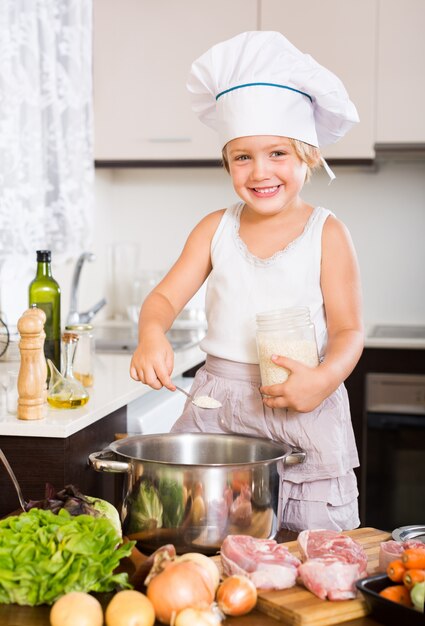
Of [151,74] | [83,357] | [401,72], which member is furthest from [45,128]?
[401,72]

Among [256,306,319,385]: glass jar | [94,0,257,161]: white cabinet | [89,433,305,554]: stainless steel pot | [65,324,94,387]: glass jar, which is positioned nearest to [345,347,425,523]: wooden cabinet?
[94,0,257,161]: white cabinet

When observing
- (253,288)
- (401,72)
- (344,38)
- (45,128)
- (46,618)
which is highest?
(344,38)

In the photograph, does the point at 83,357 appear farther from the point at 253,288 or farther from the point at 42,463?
the point at 253,288

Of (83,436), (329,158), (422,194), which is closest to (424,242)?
(422,194)

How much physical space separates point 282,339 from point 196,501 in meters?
0.30

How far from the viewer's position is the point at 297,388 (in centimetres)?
114

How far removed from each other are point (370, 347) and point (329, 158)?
0.67 m

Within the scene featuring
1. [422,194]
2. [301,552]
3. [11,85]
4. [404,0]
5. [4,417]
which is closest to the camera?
[301,552]

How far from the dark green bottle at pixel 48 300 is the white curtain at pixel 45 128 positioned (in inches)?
14.3

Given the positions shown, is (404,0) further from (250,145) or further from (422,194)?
(250,145)

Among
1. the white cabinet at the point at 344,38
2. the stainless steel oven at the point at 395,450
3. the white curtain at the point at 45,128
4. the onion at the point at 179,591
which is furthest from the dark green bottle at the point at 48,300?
the white cabinet at the point at 344,38

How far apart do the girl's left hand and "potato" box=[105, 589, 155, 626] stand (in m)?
0.39

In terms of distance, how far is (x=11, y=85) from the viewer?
7.22 feet

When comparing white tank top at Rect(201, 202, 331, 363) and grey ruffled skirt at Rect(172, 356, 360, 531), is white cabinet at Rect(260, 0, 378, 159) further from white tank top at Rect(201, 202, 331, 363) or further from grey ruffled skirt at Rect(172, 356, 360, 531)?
grey ruffled skirt at Rect(172, 356, 360, 531)
